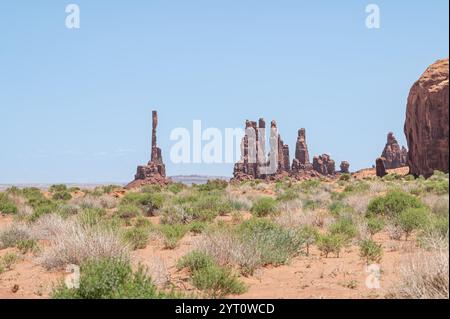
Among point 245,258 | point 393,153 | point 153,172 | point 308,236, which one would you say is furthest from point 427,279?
point 393,153

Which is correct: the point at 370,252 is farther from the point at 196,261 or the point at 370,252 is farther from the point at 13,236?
the point at 13,236

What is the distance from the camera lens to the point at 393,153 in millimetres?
122875

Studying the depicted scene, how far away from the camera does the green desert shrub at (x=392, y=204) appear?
16281 mm

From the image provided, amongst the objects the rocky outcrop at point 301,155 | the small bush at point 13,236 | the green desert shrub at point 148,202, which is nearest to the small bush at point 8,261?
the small bush at point 13,236

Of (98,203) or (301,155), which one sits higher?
(301,155)

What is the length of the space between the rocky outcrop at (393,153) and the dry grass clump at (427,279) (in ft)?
389

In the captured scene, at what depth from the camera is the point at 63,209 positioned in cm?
2297

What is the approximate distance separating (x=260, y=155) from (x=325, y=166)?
14.6 metres

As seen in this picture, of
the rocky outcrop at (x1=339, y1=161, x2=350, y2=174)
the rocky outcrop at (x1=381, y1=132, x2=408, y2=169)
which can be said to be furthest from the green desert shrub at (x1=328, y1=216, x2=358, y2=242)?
the rocky outcrop at (x1=381, y1=132, x2=408, y2=169)

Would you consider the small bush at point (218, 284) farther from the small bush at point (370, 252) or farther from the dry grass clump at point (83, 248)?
the small bush at point (370, 252)

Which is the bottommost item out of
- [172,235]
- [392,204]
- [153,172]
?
[153,172]
